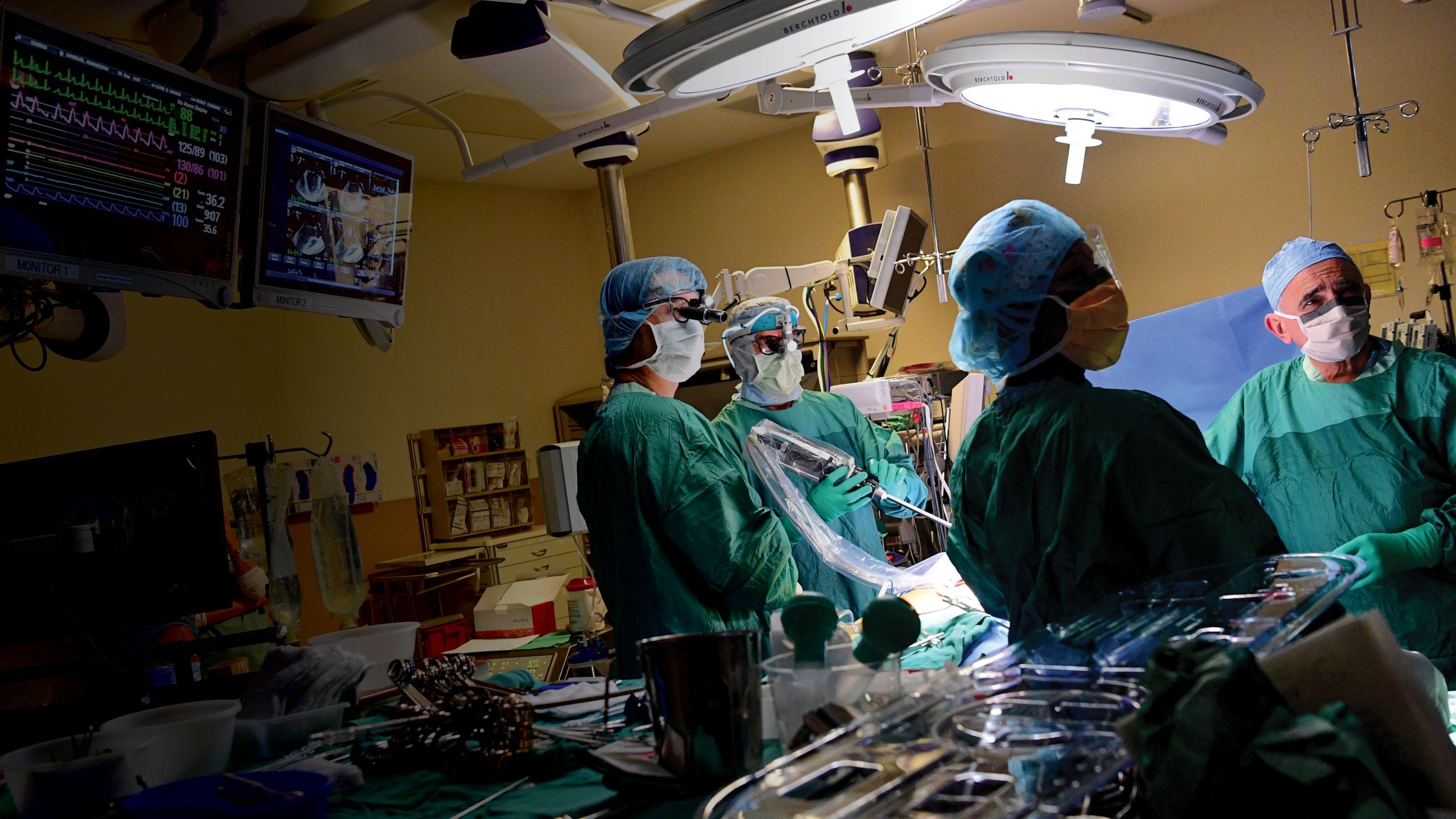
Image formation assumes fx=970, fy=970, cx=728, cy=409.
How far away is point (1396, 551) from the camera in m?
2.23

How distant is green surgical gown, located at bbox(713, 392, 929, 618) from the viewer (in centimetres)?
340

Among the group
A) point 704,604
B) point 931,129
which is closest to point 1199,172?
point 931,129

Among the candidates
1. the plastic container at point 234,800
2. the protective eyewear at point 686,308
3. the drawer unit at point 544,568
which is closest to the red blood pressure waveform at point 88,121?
the protective eyewear at point 686,308

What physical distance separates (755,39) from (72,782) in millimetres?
1562

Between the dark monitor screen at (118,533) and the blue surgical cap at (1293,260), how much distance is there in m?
2.74

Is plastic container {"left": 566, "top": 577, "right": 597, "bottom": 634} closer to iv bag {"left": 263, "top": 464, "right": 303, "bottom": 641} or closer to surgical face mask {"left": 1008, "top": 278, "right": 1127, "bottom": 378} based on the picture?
iv bag {"left": 263, "top": 464, "right": 303, "bottom": 641}

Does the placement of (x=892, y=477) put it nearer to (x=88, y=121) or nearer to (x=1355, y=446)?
(x=1355, y=446)

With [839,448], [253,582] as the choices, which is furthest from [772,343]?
[253,582]

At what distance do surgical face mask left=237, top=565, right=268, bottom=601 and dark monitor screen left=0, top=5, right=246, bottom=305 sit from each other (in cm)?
198

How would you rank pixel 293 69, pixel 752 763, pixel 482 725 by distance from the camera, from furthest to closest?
pixel 293 69 < pixel 482 725 < pixel 752 763

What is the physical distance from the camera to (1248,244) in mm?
5531

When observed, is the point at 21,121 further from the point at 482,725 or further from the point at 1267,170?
the point at 1267,170

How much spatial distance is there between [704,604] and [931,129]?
16.7 feet

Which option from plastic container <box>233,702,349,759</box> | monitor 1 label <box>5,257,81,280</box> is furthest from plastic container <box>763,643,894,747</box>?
monitor 1 label <box>5,257,81,280</box>
